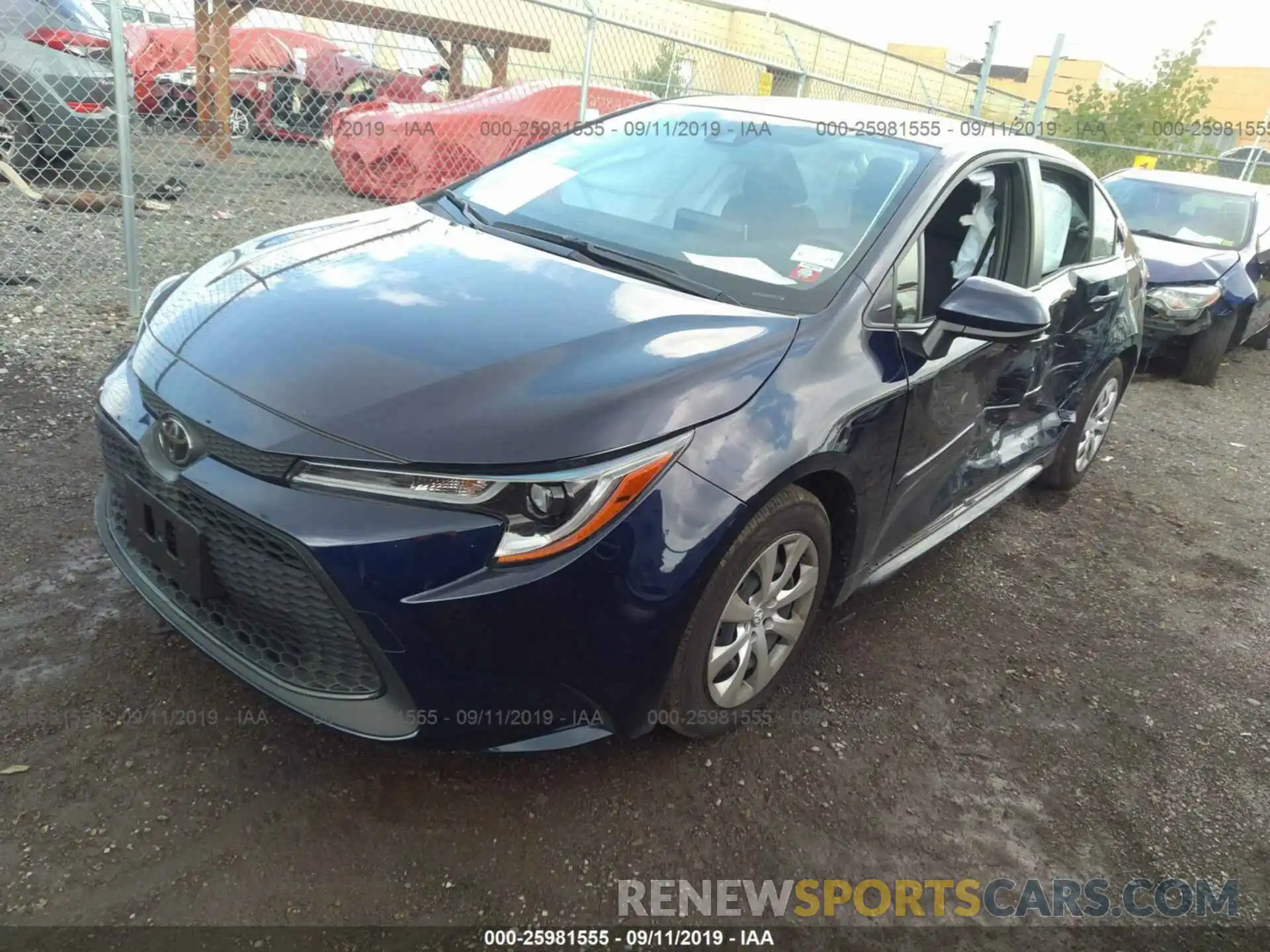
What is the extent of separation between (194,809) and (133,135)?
21.7 ft

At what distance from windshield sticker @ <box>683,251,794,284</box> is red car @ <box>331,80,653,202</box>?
6.32 m

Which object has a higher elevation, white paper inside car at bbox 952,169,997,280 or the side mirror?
white paper inside car at bbox 952,169,997,280

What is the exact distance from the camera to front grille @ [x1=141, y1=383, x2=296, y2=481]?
175 centimetres

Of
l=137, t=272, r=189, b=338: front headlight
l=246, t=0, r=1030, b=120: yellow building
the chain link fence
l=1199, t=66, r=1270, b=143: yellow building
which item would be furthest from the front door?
l=1199, t=66, r=1270, b=143: yellow building

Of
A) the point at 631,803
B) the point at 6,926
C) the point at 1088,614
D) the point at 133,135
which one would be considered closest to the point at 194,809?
the point at 6,926

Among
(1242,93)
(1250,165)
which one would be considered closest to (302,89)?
(1250,165)

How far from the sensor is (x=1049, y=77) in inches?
422

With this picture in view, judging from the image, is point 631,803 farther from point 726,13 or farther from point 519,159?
point 726,13

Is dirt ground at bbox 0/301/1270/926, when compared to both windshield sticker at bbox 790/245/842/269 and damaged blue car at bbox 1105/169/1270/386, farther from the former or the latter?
damaged blue car at bbox 1105/169/1270/386

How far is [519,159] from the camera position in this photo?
3291 mm

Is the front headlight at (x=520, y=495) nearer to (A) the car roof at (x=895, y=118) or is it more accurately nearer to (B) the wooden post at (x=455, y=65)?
(A) the car roof at (x=895, y=118)

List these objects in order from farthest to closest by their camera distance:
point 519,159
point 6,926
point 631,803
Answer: point 519,159 → point 631,803 → point 6,926

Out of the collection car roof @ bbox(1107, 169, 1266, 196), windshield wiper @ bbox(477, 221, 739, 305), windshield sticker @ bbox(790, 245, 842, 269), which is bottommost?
windshield wiper @ bbox(477, 221, 739, 305)

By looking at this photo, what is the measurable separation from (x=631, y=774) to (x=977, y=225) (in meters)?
2.03
